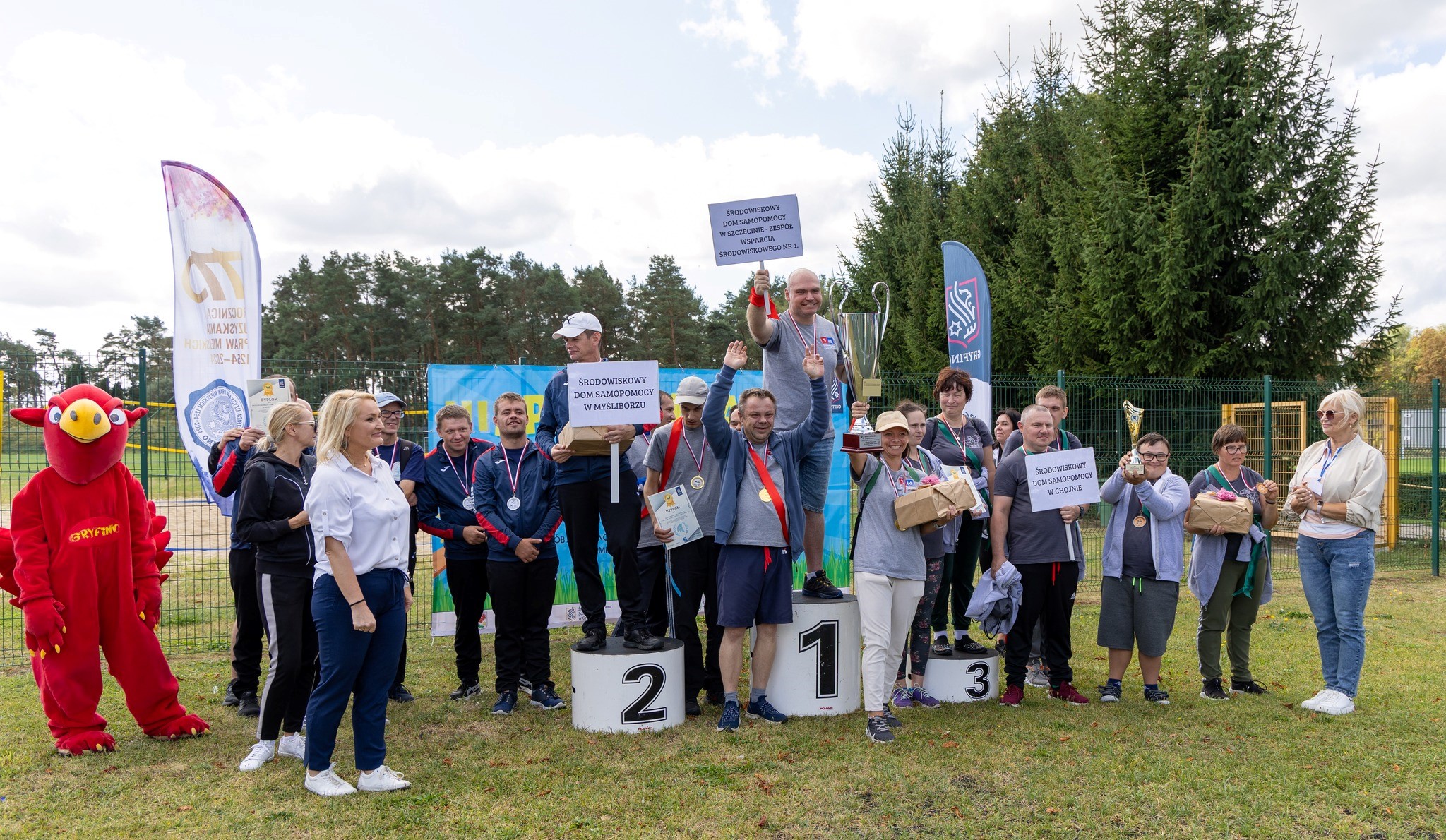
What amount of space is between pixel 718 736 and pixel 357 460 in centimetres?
250

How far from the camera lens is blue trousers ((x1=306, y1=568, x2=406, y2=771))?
4066mm

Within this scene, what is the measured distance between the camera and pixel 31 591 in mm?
4812

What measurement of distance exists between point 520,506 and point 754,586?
1.59 m

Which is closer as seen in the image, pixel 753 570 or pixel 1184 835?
pixel 1184 835

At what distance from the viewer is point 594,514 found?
19.1 ft

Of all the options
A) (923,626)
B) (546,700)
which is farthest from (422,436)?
(923,626)

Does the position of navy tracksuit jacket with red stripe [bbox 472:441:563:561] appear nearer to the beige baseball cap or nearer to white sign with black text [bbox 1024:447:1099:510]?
the beige baseball cap

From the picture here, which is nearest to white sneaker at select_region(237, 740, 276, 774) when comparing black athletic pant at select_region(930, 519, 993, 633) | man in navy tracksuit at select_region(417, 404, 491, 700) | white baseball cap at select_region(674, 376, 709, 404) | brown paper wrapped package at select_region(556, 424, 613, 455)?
man in navy tracksuit at select_region(417, 404, 491, 700)

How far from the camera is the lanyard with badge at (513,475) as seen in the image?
229 inches

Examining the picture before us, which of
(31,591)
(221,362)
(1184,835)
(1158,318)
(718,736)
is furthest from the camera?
(1158,318)

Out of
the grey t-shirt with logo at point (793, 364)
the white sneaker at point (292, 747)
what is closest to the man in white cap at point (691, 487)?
the grey t-shirt with logo at point (793, 364)

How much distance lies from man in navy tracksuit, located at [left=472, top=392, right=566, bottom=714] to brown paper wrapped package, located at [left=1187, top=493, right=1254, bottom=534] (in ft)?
13.2

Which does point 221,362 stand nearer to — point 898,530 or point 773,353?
point 773,353

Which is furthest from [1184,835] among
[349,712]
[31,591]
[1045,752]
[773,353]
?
[31,591]
